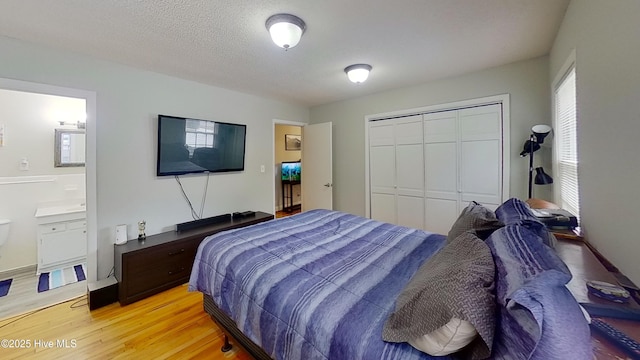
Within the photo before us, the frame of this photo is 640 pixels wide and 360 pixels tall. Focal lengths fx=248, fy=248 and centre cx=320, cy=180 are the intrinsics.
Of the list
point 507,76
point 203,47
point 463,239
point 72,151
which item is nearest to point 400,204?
point 507,76

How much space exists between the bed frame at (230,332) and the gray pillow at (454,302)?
34.5 inches

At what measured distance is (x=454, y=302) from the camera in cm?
80

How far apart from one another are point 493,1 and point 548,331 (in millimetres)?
2053

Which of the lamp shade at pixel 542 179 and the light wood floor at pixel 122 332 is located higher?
the lamp shade at pixel 542 179

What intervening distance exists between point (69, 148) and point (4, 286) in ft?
5.61

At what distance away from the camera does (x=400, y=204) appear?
12.5 ft

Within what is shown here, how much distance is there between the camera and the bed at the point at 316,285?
3.18ft

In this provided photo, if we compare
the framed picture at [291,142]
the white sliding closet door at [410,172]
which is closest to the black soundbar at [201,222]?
the white sliding closet door at [410,172]

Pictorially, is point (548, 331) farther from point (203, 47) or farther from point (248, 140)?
point (248, 140)

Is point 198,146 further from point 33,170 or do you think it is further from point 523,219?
point 523,219

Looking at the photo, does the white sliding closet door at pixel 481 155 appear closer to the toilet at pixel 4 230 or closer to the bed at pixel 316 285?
the bed at pixel 316 285

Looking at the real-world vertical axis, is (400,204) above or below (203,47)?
below

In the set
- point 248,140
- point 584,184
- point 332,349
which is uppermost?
point 248,140

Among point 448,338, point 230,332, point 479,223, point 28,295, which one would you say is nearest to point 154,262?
point 28,295
